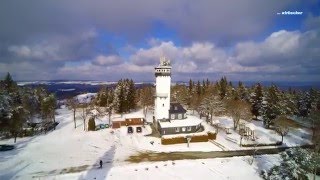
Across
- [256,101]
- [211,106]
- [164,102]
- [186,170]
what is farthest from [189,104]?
[186,170]

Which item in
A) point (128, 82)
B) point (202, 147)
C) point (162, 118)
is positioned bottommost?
point (202, 147)

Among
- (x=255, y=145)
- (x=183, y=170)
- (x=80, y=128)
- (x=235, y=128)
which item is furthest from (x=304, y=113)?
(x=80, y=128)

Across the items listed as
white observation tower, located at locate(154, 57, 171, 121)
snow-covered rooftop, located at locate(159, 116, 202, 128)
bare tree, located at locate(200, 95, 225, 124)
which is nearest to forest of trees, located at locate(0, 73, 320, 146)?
bare tree, located at locate(200, 95, 225, 124)

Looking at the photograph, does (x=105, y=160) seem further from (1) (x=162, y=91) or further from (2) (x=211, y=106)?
(2) (x=211, y=106)

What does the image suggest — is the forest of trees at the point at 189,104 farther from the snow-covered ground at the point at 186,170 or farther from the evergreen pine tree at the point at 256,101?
the snow-covered ground at the point at 186,170

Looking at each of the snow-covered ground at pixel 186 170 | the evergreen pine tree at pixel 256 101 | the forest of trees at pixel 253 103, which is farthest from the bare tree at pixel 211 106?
the snow-covered ground at pixel 186 170

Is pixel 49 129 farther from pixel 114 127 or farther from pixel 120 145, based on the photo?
pixel 120 145

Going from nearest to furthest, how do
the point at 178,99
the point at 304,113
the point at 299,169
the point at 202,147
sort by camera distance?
1. the point at 299,169
2. the point at 202,147
3. the point at 304,113
4. the point at 178,99

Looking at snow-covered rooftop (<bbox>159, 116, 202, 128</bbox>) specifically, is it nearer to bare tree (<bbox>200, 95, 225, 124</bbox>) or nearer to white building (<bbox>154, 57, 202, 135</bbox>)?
white building (<bbox>154, 57, 202, 135</bbox>)
